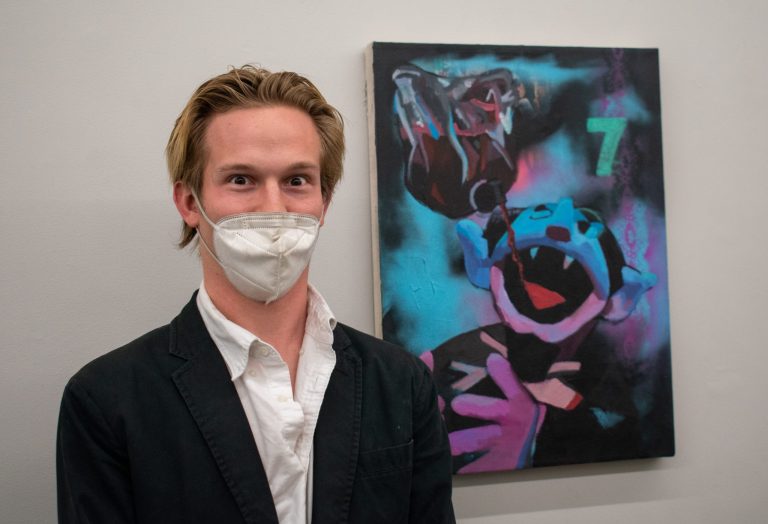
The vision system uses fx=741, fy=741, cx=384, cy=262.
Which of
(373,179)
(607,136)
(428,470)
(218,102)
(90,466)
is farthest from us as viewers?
(607,136)

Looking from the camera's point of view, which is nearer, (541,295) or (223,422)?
(223,422)

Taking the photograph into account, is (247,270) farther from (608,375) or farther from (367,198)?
(608,375)

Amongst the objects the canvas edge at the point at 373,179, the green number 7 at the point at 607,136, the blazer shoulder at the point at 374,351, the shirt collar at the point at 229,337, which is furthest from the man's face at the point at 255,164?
the green number 7 at the point at 607,136

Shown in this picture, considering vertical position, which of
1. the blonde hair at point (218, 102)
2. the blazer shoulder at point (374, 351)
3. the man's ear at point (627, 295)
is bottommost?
the blazer shoulder at point (374, 351)

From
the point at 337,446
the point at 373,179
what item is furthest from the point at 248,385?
the point at 373,179

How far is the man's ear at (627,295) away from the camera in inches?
65.8

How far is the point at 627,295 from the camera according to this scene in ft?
5.50

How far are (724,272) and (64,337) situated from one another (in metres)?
1.49

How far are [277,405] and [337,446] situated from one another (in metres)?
0.12

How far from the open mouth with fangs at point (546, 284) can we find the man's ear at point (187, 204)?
0.69 metres

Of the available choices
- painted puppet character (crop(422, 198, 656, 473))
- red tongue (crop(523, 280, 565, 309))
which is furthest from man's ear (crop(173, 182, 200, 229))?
red tongue (crop(523, 280, 565, 309))

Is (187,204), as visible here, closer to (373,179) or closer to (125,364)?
Result: (125,364)

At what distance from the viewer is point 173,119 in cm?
151

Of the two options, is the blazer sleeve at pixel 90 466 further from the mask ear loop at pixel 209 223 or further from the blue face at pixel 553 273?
the blue face at pixel 553 273
